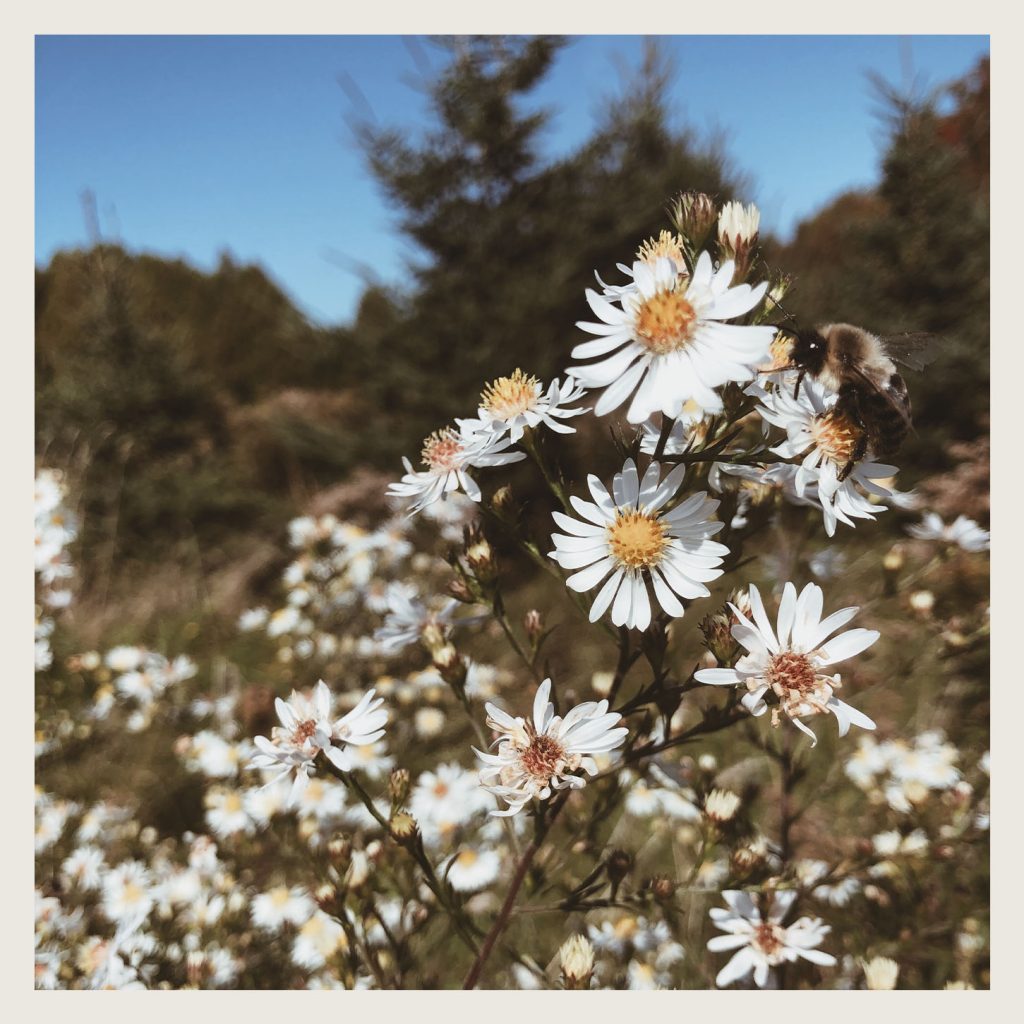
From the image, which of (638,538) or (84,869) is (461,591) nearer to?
(638,538)

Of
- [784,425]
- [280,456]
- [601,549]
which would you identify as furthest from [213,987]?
[280,456]

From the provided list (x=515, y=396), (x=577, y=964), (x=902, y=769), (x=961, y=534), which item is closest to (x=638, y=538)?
(x=515, y=396)

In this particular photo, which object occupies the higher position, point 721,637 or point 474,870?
point 721,637

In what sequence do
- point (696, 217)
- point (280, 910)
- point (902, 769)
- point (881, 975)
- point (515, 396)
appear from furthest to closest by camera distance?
point (902, 769) → point (280, 910) → point (881, 975) → point (515, 396) → point (696, 217)

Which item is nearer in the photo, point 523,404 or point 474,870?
point 523,404

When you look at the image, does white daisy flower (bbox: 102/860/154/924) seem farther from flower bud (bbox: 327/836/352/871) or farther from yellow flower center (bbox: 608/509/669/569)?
yellow flower center (bbox: 608/509/669/569)

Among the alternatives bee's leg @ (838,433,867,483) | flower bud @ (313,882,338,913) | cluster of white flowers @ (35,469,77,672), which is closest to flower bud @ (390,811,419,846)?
flower bud @ (313,882,338,913)
